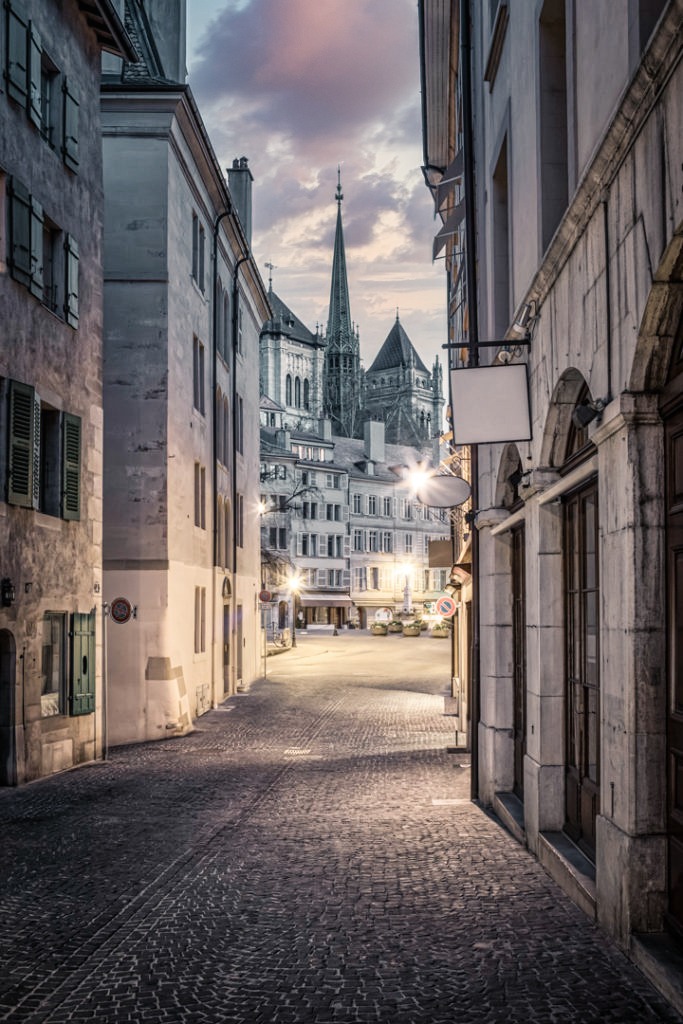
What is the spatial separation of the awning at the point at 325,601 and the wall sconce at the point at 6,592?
67.9m

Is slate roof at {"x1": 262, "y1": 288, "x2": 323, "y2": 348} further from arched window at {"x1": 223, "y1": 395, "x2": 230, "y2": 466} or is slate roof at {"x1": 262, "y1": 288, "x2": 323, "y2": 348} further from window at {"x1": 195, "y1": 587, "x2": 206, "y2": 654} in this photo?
window at {"x1": 195, "y1": 587, "x2": 206, "y2": 654}

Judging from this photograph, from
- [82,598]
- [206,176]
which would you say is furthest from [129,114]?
[82,598]

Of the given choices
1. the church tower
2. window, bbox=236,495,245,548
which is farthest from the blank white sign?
A: the church tower

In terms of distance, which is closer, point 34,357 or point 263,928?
point 263,928

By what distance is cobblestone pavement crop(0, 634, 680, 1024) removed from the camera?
18.9 ft

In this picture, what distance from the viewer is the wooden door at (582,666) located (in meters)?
8.03

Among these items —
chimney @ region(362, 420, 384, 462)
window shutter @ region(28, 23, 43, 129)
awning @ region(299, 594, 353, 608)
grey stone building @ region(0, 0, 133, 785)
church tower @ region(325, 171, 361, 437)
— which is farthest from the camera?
church tower @ region(325, 171, 361, 437)

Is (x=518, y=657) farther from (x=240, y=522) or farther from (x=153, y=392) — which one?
(x=240, y=522)

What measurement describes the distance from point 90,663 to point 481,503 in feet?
21.5

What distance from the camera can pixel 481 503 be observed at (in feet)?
43.1

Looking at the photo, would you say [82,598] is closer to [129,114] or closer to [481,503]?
[481,503]

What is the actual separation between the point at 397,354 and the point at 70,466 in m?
137

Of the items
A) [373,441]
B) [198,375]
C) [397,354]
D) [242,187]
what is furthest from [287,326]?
[198,375]

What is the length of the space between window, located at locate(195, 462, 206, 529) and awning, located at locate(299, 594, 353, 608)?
5677 cm
